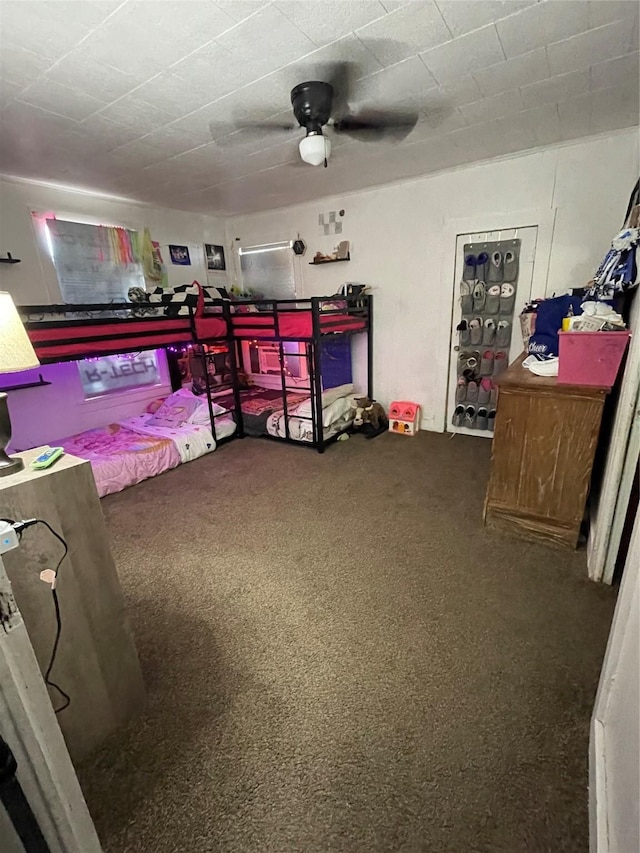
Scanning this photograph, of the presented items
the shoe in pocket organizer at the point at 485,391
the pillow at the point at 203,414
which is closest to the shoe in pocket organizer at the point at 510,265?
the shoe in pocket organizer at the point at 485,391

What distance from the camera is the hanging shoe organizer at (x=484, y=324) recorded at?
10.9 ft

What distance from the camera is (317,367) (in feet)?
11.3

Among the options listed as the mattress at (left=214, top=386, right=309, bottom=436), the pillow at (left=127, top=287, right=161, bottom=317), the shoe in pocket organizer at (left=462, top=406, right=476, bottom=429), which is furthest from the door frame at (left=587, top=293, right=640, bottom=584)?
the pillow at (left=127, top=287, right=161, bottom=317)

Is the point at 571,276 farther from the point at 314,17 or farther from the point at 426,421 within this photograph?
the point at 314,17

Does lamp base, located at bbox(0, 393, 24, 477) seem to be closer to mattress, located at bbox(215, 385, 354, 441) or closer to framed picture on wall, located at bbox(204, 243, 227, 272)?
mattress, located at bbox(215, 385, 354, 441)

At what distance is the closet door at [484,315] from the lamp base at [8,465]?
353cm

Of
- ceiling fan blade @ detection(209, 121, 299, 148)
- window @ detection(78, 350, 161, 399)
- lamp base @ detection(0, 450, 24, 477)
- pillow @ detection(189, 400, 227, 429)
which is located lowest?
pillow @ detection(189, 400, 227, 429)

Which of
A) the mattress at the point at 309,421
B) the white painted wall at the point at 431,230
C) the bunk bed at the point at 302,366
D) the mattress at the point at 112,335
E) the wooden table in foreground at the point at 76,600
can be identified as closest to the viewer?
the wooden table in foreground at the point at 76,600

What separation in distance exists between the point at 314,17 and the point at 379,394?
10.6 feet

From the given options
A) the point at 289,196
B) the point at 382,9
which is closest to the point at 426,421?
the point at 289,196

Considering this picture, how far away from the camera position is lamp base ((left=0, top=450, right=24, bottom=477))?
43.2 inches

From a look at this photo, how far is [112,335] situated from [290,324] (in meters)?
1.47

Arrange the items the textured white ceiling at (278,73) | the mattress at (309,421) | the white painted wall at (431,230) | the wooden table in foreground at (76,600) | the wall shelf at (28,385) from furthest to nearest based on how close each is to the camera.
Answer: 1. the mattress at (309,421)
2. the wall shelf at (28,385)
3. the white painted wall at (431,230)
4. the textured white ceiling at (278,73)
5. the wooden table in foreground at (76,600)

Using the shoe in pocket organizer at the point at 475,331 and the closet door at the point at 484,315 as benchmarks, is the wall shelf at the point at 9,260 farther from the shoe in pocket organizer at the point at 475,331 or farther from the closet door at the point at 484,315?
the shoe in pocket organizer at the point at 475,331
